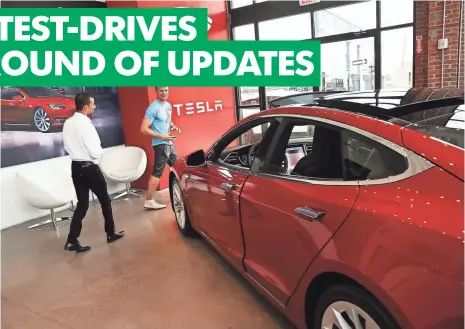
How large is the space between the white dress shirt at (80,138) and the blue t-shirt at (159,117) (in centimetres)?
112


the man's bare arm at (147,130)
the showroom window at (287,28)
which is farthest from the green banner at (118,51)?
the man's bare arm at (147,130)

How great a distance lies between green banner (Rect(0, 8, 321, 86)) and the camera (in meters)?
4.67

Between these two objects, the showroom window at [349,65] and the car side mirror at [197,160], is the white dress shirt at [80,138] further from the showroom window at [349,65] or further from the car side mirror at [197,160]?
the showroom window at [349,65]

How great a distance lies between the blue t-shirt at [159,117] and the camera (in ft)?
14.7

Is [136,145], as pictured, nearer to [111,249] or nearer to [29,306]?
[111,249]

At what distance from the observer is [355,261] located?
138 centimetres

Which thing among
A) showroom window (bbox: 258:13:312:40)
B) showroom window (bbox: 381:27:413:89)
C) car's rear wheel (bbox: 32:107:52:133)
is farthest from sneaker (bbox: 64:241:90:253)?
showroom window (bbox: 258:13:312:40)

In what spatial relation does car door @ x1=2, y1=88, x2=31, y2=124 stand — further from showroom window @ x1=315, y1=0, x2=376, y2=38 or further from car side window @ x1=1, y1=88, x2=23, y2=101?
showroom window @ x1=315, y1=0, x2=376, y2=38

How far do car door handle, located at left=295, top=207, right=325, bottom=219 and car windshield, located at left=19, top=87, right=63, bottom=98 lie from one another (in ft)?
14.3

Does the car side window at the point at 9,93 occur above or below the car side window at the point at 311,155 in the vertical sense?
above

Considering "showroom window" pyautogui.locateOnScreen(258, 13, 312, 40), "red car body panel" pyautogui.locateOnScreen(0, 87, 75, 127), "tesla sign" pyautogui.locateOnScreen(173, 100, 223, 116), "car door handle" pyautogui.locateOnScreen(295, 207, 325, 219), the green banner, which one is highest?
"showroom window" pyautogui.locateOnScreen(258, 13, 312, 40)

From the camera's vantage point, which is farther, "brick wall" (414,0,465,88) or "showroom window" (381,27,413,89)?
"showroom window" (381,27,413,89)

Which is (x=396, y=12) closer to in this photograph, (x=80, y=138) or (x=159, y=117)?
(x=159, y=117)

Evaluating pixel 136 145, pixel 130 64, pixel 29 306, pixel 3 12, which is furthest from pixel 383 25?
pixel 29 306
